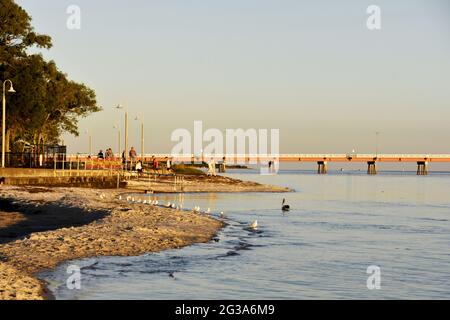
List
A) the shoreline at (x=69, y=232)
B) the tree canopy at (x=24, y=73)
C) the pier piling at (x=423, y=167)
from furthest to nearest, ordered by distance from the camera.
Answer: the pier piling at (x=423, y=167) < the tree canopy at (x=24, y=73) < the shoreline at (x=69, y=232)

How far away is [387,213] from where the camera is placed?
42000 millimetres

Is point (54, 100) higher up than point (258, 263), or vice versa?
point (54, 100)

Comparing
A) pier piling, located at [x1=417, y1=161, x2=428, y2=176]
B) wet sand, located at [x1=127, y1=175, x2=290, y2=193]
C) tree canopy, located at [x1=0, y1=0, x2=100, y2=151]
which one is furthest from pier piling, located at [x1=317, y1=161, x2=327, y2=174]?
tree canopy, located at [x1=0, y1=0, x2=100, y2=151]

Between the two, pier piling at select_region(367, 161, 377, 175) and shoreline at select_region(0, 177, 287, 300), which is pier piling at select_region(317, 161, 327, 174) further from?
shoreline at select_region(0, 177, 287, 300)

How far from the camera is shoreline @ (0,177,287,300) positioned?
51.1 feet

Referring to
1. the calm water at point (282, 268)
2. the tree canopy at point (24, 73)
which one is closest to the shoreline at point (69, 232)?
the calm water at point (282, 268)

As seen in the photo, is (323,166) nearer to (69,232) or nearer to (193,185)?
(193,185)

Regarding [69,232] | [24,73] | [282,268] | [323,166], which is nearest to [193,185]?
[24,73]

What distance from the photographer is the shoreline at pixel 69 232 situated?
15.6 m

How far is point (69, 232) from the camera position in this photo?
22125 millimetres

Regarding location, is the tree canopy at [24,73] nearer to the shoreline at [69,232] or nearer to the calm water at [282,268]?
the shoreline at [69,232]
